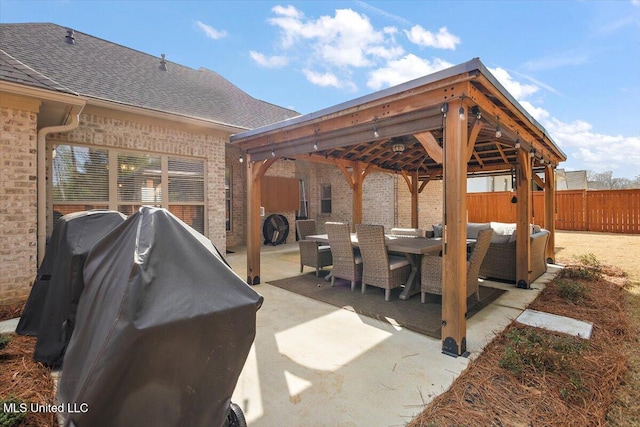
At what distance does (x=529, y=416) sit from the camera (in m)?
1.94

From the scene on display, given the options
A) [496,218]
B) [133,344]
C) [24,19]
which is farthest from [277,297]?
[496,218]

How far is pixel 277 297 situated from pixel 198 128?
474 cm

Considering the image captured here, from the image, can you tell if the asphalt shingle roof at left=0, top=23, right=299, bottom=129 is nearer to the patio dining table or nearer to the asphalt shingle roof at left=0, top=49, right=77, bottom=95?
the asphalt shingle roof at left=0, top=49, right=77, bottom=95

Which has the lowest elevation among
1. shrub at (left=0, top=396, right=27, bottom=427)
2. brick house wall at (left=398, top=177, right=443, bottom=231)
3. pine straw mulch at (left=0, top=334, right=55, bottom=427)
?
pine straw mulch at (left=0, top=334, right=55, bottom=427)

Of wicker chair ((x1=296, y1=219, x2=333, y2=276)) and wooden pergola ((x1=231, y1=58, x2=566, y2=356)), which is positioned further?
wicker chair ((x1=296, y1=219, x2=333, y2=276))

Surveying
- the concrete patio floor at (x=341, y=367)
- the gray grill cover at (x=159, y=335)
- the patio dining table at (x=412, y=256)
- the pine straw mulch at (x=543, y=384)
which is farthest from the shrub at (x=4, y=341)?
the patio dining table at (x=412, y=256)

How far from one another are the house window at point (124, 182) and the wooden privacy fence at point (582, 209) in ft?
41.2

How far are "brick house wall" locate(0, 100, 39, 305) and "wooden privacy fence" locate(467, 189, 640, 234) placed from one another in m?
14.7

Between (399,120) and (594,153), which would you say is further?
(594,153)

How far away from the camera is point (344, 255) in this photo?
4.84 meters

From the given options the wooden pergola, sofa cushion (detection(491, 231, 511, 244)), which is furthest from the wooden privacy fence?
the wooden pergola

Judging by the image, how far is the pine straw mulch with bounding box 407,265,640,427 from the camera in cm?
192

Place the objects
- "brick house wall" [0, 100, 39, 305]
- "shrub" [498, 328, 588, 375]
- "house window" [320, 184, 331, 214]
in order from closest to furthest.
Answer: "shrub" [498, 328, 588, 375], "brick house wall" [0, 100, 39, 305], "house window" [320, 184, 331, 214]

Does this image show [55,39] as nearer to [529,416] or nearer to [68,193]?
[68,193]
